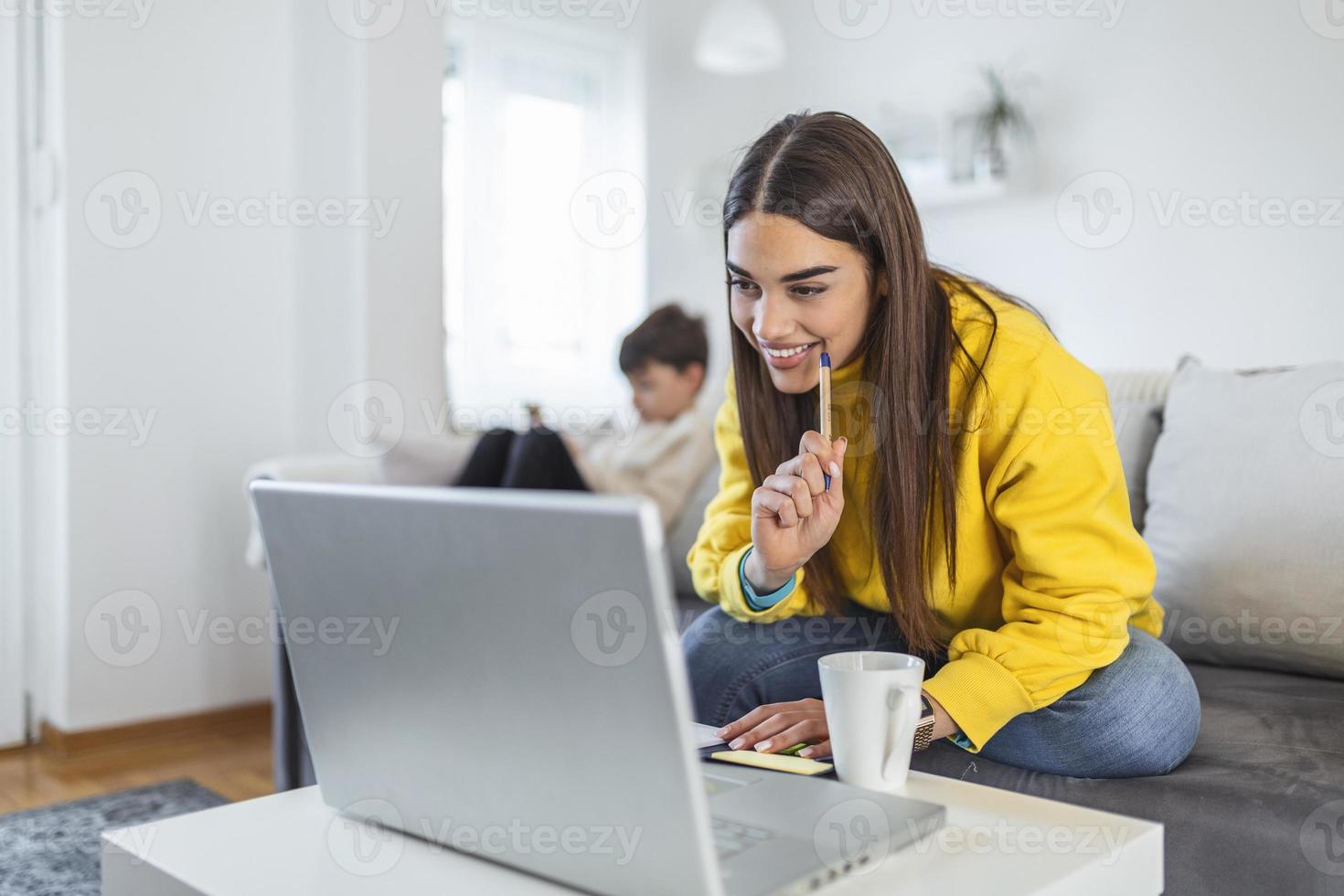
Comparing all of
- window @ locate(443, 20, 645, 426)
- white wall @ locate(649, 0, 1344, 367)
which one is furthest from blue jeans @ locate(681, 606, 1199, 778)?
window @ locate(443, 20, 645, 426)

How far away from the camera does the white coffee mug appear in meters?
0.74

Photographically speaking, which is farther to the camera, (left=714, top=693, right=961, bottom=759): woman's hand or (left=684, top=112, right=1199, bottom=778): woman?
(left=684, top=112, right=1199, bottom=778): woman

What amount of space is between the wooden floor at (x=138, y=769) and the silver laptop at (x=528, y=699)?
1593 mm

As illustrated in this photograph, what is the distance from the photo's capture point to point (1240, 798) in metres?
0.93

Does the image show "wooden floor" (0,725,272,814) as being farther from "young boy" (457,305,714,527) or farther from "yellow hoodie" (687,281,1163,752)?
"yellow hoodie" (687,281,1163,752)

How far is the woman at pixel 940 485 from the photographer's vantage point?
980 mm

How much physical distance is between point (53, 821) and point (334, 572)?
1.67 meters

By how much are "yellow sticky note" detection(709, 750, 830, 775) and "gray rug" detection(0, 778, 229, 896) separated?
1.11 meters

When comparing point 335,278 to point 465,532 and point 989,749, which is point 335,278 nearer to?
point 989,749

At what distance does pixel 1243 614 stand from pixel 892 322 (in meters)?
0.62

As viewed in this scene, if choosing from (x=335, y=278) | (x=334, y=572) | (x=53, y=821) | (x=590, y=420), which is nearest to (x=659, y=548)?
(x=334, y=572)

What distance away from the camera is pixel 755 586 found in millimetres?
1175

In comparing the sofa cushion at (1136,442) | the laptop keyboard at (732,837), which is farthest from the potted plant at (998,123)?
the laptop keyboard at (732,837)

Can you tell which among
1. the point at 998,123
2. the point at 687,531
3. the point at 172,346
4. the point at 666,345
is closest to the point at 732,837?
the point at 687,531
